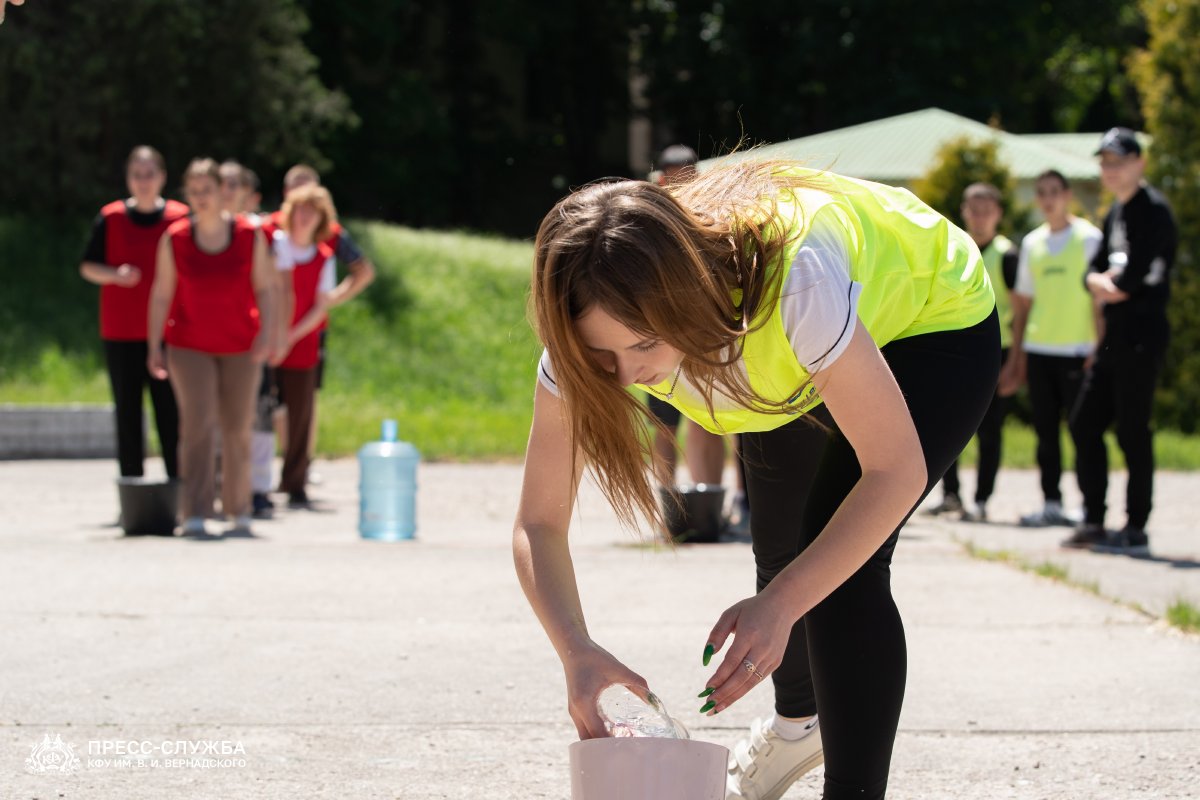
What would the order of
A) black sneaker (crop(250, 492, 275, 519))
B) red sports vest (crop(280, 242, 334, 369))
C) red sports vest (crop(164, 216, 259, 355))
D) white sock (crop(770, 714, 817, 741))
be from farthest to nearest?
red sports vest (crop(280, 242, 334, 369)) → black sneaker (crop(250, 492, 275, 519)) → red sports vest (crop(164, 216, 259, 355)) → white sock (crop(770, 714, 817, 741))

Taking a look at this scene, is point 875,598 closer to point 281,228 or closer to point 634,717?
point 634,717

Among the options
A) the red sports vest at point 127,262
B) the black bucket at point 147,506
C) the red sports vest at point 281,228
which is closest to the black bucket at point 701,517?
the black bucket at point 147,506

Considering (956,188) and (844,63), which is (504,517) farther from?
(844,63)

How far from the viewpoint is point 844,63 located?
38438mm

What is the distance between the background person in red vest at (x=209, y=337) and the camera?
783 centimetres

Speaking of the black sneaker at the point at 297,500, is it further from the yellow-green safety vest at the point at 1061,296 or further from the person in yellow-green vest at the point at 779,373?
the person in yellow-green vest at the point at 779,373

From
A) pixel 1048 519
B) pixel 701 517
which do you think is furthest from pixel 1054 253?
pixel 701 517

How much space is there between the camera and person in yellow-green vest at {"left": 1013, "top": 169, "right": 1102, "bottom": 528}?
8.63 meters

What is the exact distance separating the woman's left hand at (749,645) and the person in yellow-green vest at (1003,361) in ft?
22.6

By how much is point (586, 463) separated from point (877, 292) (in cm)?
61

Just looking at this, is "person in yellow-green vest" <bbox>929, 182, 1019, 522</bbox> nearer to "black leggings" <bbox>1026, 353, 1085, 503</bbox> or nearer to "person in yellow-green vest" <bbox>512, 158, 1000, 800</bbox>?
"black leggings" <bbox>1026, 353, 1085, 503</bbox>

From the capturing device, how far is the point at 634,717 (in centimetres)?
274

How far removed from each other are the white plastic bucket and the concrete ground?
897 millimetres


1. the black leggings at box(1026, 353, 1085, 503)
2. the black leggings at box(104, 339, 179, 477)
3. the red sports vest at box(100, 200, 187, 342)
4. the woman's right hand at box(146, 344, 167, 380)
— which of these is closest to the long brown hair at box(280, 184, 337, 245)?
the red sports vest at box(100, 200, 187, 342)
